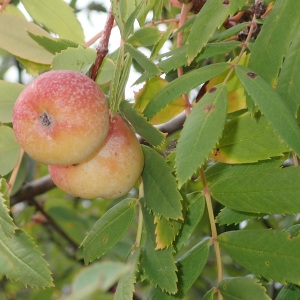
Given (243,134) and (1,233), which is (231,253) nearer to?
(243,134)

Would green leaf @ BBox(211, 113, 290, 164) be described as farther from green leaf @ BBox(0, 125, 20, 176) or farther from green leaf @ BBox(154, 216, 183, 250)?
green leaf @ BBox(0, 125, 20, 176)

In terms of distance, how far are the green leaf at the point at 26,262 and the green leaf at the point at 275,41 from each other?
476mm

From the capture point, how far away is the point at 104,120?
0.96 meters

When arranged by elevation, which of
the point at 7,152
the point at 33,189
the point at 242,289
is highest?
the point at 7,152

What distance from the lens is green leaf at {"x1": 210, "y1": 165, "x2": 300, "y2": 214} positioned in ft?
3.28

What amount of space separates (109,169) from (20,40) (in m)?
0.41

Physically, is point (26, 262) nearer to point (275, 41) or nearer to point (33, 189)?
point (275, 41)

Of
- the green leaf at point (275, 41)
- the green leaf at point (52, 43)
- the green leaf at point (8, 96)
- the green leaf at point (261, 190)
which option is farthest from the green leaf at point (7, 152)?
the green leaf at point (275, 41)

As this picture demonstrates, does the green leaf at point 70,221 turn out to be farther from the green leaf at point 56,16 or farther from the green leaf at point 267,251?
the green leaf at point 267,251

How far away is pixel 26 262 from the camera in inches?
39.6

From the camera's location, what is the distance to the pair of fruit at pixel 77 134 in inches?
36.6

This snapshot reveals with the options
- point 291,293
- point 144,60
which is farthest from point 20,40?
point 291,293

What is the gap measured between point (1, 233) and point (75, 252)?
1426 mm

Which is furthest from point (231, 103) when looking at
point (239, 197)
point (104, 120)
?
point (104, 120)
